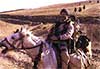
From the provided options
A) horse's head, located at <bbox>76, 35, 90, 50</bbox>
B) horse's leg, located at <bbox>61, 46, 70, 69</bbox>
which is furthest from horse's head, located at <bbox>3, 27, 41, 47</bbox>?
horse's head, located at <bbox>76, 35, 90, 50</bbox>

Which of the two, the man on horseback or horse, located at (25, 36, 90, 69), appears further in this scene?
the man on horseback

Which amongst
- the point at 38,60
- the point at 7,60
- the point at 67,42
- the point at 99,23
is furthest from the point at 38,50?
the point at 99,23

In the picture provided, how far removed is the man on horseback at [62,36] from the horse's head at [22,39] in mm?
557

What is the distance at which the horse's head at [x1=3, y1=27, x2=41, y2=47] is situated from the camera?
9.51 metres

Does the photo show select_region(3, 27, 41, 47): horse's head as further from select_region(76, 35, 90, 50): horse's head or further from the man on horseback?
select_region(76, 35, 90, 50): horse's head

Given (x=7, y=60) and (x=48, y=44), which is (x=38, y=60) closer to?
A: (x=48, y=44)

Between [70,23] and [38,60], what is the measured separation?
136cm

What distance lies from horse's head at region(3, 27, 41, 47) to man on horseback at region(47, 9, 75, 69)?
0.56 meters

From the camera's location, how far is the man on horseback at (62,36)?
1030 cm

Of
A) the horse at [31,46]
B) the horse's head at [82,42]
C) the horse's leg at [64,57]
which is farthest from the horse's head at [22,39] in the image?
the horse's head at [82,42]

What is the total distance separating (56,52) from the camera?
34.0 ft

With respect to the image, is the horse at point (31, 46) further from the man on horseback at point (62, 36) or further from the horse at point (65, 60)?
the man on horseback at point (62, 36)

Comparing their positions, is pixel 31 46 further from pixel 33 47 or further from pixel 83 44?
pixel 83 44

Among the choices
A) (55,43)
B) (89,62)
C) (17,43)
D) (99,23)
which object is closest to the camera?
(17,43)
